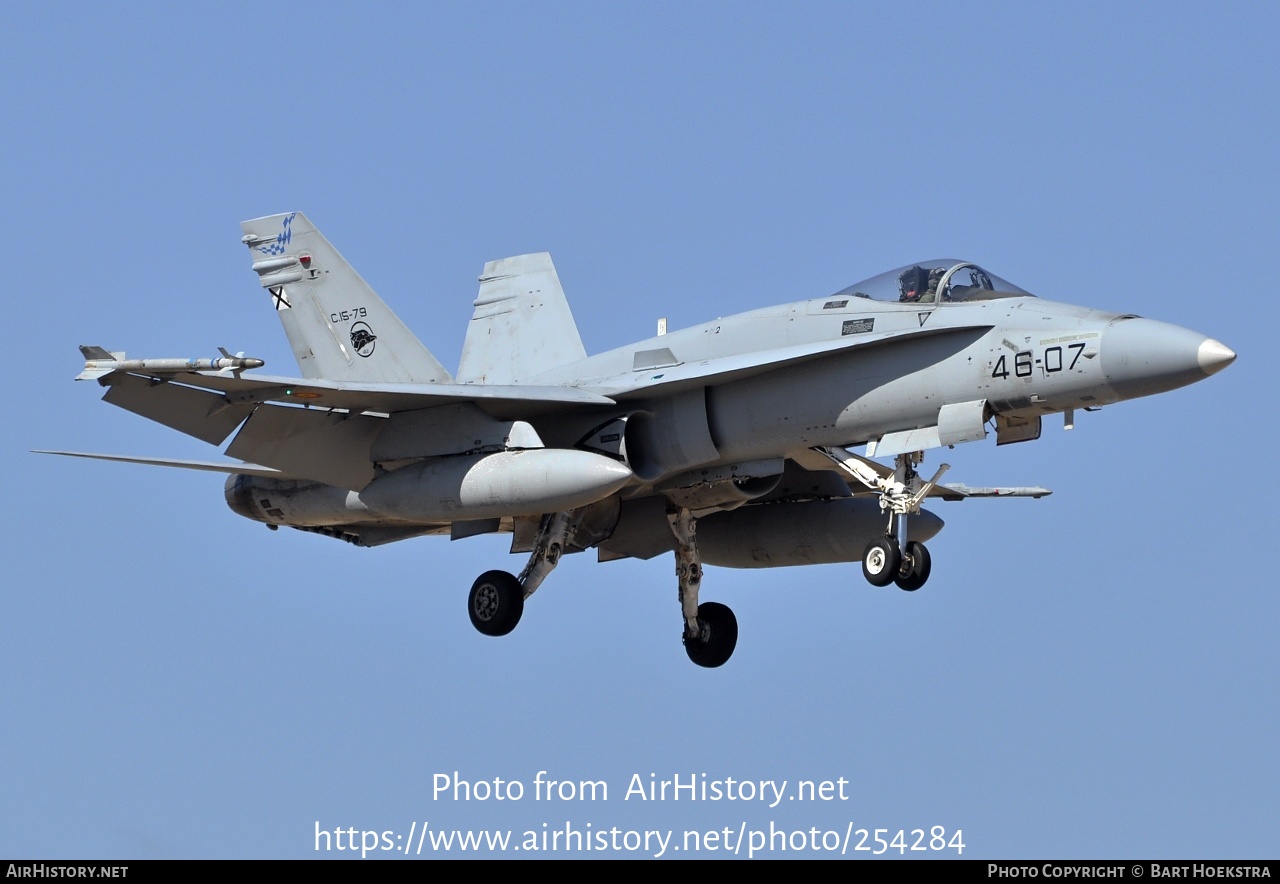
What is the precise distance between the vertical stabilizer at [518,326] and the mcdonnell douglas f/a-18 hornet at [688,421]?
10 cm

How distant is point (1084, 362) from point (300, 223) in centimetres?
945

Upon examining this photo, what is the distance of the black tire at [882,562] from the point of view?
17094 mm

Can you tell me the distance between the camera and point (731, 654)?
20.7 meters

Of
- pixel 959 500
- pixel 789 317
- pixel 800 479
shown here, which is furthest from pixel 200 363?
pixel 959 500

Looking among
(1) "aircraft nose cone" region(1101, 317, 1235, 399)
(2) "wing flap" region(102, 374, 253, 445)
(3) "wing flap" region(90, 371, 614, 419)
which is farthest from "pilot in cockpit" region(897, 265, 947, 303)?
(2) "wing flap" region(102, 374, 253, 445)

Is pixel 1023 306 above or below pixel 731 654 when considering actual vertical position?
above

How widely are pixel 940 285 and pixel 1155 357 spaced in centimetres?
219

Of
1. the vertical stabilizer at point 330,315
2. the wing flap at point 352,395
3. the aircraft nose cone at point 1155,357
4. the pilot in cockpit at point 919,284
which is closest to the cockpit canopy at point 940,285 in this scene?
the pilot in cockpit at point 919,284

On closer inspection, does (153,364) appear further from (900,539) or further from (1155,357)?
(1155,357)

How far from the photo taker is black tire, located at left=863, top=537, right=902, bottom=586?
17094 millimetres

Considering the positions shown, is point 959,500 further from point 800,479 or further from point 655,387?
point 655,387

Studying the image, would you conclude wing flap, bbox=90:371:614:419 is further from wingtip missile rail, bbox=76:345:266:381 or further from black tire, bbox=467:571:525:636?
black tire, bbox=467:571:525:636

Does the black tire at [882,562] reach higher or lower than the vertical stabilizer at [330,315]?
lower

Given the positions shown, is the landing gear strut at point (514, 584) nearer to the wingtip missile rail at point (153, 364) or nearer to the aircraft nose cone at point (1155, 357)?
the wingtip missile rail at point (153, 364)
